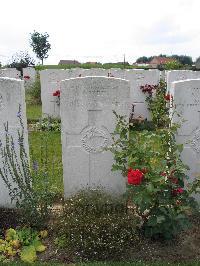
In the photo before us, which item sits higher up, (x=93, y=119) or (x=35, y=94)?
(x=93, y=119)

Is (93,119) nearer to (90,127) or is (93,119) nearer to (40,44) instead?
(90,127)

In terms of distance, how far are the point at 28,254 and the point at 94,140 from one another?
60.0 inches

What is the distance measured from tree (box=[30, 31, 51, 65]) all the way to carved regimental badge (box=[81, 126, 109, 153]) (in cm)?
4189

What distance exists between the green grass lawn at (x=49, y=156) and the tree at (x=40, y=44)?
3784 cm

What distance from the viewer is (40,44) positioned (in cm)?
4625

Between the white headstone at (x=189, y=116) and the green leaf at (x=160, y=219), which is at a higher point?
the white headstone at (x=189, y=116)

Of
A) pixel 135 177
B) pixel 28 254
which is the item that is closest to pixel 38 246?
pixel 28 254

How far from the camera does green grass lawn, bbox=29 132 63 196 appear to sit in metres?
4.84

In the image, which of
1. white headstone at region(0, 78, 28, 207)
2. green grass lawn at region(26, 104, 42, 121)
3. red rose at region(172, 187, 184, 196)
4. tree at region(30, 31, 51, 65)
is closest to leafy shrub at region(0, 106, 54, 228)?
white headstone at region(0, 78, 28, 207)

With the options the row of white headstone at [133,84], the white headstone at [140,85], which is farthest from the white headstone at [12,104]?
the white headstone at [140,85]

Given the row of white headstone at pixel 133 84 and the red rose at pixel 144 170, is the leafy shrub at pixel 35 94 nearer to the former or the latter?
the row of white headstone at pixel 133 84

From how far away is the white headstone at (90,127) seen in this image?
470 cm

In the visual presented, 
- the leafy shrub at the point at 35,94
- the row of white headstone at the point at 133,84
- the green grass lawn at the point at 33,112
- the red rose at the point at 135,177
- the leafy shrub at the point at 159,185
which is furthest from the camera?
the leafy shrub at the point at 35,94

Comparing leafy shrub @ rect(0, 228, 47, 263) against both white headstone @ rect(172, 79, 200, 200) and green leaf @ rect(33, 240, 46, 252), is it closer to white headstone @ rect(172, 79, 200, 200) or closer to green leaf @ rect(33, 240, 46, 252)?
green leaf @ rect(33, 240, 46, 252)
